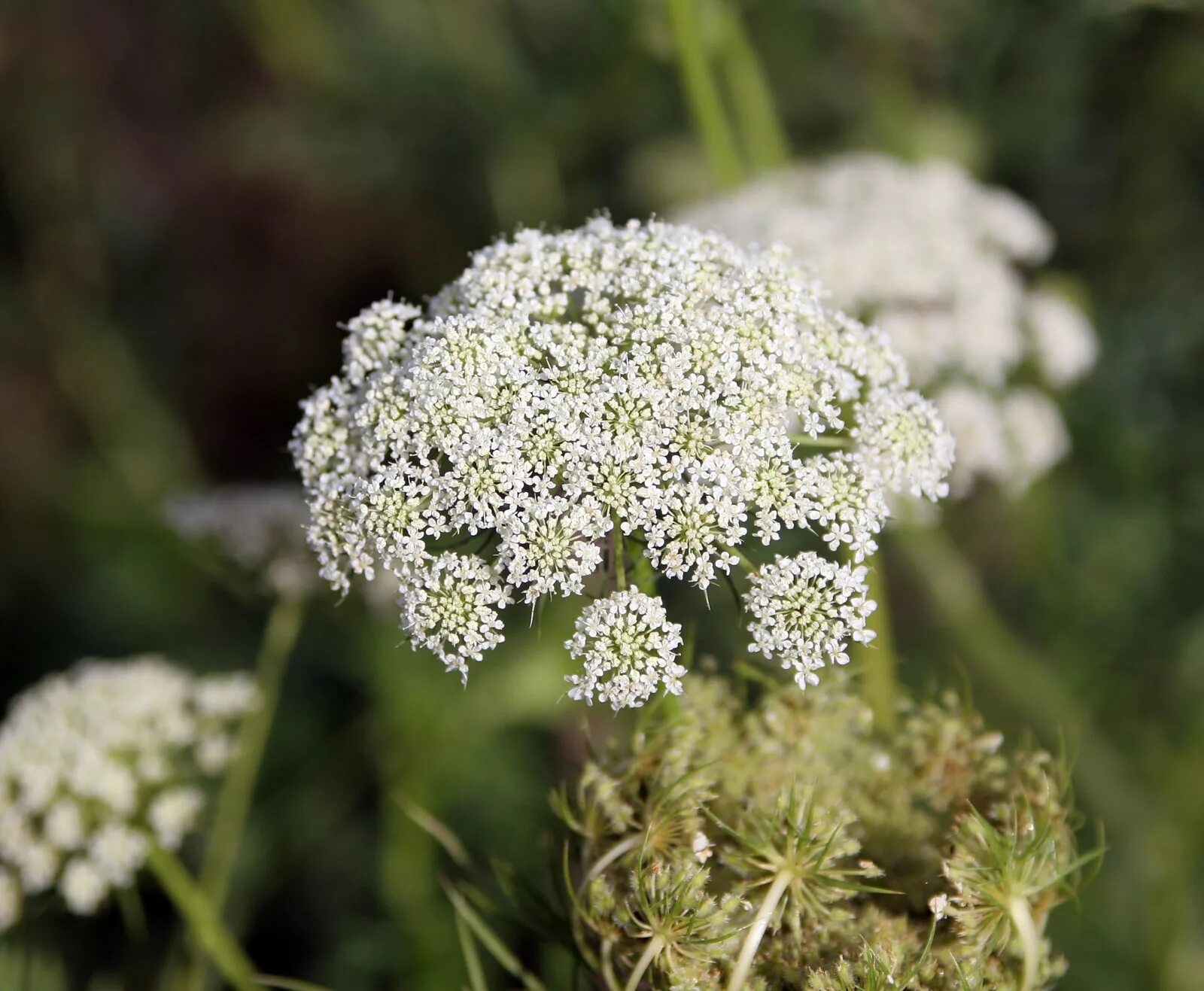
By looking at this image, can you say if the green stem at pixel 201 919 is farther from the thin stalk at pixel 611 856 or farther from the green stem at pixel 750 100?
the green stem at pixel 750 100

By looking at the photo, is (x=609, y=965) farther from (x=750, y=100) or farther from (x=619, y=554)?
Result: (x=750, y=100)

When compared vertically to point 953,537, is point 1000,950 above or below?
above

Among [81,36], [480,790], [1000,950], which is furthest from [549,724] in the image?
[81,36]

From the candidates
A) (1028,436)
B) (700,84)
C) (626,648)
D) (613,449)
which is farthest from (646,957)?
(700,84)

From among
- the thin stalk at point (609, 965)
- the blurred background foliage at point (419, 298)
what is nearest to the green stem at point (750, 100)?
the blurred background foliage at point (419, 298)

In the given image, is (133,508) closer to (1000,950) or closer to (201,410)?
(201,410)

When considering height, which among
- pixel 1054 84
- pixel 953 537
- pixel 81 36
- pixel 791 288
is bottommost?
pixel 953 537

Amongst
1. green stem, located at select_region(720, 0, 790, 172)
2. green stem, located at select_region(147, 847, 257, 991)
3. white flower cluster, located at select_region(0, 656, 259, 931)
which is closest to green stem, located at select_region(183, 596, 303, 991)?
white flower cluster, located at select_region(0, 656, 259, 931)
